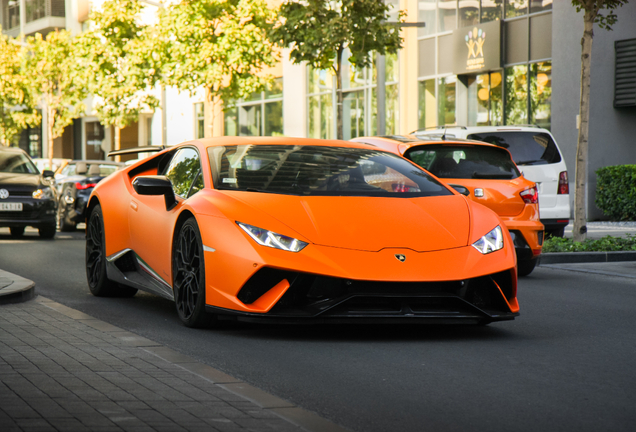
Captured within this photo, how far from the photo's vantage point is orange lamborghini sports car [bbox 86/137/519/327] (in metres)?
5.77

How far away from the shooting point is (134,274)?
766cm

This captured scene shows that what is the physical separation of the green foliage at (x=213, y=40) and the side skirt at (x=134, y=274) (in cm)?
1846

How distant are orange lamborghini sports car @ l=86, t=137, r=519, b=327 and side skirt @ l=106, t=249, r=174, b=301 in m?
0.03

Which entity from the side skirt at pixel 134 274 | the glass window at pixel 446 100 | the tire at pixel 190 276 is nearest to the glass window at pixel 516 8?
the glass window at pixel 446 100

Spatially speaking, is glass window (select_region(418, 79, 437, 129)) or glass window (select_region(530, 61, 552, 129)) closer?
glass window (select_region(530, 61, 552, 129))

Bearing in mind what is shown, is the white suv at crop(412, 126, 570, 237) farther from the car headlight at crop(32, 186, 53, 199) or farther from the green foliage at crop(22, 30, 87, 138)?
the green foliage at crop(22, 30, 87, 138)

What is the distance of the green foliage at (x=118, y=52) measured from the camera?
2836 centimetres

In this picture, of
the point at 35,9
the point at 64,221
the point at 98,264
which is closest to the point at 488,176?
the point at 98,264

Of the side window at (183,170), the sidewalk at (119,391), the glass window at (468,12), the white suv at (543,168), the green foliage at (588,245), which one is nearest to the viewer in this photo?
the sidewalk at (119,391)

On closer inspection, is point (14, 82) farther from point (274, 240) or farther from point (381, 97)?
point (274, 240)

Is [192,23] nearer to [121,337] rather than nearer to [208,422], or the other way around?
[121,337]

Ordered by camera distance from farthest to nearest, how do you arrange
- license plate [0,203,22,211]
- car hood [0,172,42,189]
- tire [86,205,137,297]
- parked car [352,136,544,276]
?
car hood [0,172,42,189], license plate [0,203,22,211], parked car [352,136,544,276], tire [86,205,137,297]

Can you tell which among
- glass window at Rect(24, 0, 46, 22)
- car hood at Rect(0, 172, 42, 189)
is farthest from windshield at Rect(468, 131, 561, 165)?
glass window at Rect(24, 0, 46, 22)

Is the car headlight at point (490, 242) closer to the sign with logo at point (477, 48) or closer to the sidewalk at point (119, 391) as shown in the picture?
the sidewalk at point (119, 391)
